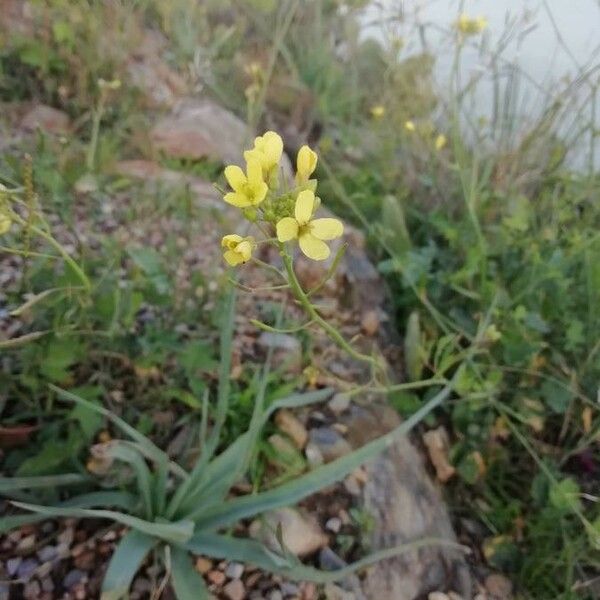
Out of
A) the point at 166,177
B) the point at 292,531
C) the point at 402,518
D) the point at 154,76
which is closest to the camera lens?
the point at 292,531

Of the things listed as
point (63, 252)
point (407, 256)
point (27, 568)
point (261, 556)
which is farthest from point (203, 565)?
point (407, 256)

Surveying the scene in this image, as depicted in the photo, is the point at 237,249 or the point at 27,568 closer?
the point at 237,249

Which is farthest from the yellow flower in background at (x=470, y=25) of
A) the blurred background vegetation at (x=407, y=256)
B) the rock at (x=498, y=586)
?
the rock at (x=498, y=586)

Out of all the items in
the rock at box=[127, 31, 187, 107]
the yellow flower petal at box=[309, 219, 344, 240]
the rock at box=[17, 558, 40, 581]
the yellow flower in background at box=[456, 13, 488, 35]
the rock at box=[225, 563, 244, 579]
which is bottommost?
the rock at box=[17, 558, 40, 581]

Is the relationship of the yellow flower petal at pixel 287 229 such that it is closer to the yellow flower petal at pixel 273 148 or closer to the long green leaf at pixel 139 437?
the yellow flower petal at pixel 273 148

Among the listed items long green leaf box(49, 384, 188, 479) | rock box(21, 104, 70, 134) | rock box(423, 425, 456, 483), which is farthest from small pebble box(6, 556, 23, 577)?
rock box(21, 104, 70, 134)

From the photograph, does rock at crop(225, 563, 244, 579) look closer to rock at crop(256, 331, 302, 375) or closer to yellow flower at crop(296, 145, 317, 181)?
rock at crop(256, 331, 302, 375)

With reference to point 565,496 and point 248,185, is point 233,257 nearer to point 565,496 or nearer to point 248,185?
point 248,185
